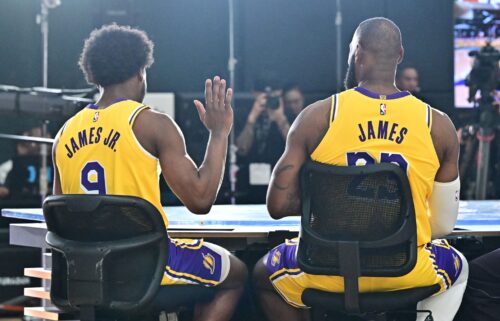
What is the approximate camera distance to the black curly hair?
2570 millimetres

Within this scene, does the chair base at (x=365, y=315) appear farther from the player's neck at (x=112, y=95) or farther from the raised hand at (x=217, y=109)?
the player's neck at (x=112, y=95)

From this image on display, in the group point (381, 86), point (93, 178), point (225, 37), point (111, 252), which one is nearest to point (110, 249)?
point (111, 252)

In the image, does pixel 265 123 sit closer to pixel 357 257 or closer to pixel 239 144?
pixel 239 144

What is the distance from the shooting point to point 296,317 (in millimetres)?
2604

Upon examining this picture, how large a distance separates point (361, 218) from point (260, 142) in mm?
3923

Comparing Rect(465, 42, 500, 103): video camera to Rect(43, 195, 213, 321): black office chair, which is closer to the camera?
Rect(43, 195, 213, 321): black office chair

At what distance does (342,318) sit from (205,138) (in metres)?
3.73

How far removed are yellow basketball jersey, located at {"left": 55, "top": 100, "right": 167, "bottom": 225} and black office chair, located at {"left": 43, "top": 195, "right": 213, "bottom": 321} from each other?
13 centimetres

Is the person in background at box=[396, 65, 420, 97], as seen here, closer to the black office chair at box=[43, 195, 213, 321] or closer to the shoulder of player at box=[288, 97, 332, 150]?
the shoulder of player at box=[288, 97, 332, 150]

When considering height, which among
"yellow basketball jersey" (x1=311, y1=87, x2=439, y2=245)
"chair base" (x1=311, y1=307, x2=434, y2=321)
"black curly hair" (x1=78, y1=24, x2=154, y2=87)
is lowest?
"chair base" (x1=311, y1=307, x2=434, y2=321)

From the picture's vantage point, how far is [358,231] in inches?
92.2

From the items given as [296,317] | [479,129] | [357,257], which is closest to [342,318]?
[296,317]

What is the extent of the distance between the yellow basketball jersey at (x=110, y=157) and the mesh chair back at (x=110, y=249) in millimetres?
129

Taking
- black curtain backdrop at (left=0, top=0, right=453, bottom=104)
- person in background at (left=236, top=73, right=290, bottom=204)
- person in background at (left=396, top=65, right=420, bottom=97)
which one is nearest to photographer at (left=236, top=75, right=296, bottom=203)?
person in background at (left=236, top=73, right=290, bottom=204)
